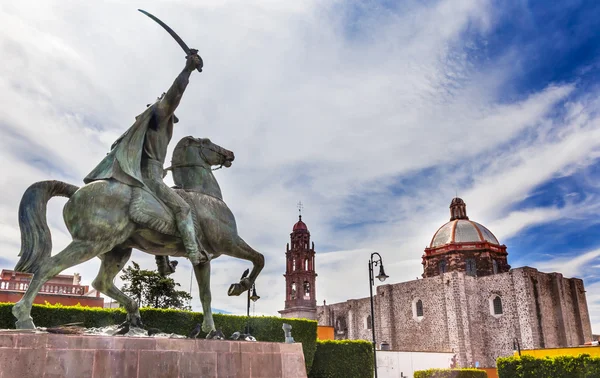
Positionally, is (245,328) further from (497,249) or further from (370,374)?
(497,249)

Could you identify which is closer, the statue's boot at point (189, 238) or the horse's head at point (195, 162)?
the statue's boot at point (189, 238)

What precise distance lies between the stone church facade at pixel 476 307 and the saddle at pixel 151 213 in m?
34.8

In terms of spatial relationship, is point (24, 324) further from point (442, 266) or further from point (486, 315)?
point (442, 266)

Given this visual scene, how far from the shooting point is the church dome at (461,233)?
4387 centimetres

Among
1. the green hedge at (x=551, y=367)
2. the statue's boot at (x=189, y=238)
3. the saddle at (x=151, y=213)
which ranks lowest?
the green hedge at (x=551, y=367)

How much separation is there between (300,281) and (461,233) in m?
15.7

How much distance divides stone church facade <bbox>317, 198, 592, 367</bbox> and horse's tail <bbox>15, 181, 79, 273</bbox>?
35.5 m

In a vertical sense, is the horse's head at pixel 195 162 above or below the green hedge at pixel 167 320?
above

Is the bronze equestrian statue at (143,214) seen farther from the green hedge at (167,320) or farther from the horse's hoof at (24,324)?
the green hedge at (167,320)

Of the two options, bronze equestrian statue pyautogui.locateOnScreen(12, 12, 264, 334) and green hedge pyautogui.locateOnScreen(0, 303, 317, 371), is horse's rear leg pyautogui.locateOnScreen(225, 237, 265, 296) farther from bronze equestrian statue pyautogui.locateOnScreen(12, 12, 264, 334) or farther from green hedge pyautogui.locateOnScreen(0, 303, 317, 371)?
green hedge pyautogui.locateOnScreen(0, 303, 317, 371)

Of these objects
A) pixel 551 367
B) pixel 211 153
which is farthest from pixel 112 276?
pixel 551 367

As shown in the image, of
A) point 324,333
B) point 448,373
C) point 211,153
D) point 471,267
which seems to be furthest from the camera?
point 471,267

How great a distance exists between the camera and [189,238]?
214 inches

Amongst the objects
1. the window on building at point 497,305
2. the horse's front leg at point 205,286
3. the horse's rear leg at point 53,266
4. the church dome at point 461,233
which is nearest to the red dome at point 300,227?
the church dome at point 461,233
